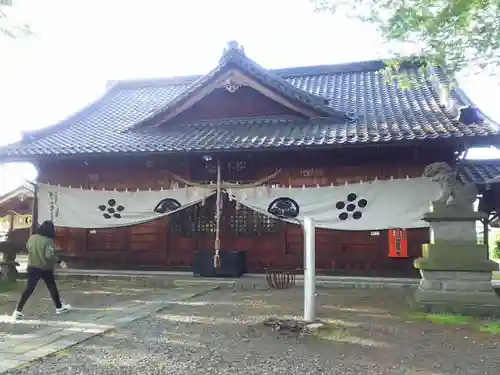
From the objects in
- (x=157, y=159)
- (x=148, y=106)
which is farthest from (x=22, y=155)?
(x=148, y=106)

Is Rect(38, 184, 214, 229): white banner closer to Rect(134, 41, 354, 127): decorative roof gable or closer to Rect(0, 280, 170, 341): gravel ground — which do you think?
Rect(0, 280, 170, 341): gravel ground

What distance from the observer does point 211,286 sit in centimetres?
1106

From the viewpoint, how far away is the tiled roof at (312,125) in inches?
424

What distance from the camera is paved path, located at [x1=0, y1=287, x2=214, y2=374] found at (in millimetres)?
5332

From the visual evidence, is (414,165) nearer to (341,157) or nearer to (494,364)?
(341,157)

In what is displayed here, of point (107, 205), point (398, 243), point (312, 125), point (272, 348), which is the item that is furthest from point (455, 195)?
point (107, 205)

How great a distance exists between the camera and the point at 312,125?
12.5 m

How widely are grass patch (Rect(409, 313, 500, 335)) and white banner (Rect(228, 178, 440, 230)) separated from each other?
11.9 ft

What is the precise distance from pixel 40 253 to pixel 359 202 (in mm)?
6996

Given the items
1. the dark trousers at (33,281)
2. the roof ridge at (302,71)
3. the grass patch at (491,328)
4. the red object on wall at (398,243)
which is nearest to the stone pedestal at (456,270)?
the grass patch at (491,328)

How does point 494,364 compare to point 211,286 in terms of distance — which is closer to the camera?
point 494,364

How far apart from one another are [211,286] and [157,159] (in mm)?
4018

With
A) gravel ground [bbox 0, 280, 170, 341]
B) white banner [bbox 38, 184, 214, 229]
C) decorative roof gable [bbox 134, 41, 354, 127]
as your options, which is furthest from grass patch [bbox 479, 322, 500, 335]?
decorative roof gable [bbox 134, 41, 354, 127]

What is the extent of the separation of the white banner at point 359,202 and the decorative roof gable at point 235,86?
260 cm
